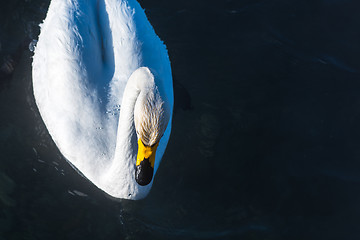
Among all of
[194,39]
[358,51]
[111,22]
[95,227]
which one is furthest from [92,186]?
[358,51]

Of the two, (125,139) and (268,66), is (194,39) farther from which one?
(125,139)

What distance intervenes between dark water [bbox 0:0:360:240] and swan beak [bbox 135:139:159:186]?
1.14 meters

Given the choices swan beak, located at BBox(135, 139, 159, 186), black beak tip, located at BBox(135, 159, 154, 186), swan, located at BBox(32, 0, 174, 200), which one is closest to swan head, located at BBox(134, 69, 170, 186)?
swan beak, located at BBox(135, 139, 159, 186)

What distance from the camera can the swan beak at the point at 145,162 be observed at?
5.32 metres

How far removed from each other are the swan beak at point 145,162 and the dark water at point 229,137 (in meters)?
1.14

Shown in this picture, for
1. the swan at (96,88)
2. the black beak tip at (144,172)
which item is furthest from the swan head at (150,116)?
the swan at (96,88)

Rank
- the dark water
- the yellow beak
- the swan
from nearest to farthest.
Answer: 1. the yellow beak
2. the swan
3. the dark water

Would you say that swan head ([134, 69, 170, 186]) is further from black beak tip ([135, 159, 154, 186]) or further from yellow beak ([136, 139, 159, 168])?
black beak tip ([135, 159, 154, 186])

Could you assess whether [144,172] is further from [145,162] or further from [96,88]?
[96,88]

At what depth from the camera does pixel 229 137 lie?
24.2ft

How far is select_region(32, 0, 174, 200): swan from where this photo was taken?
6141 mm

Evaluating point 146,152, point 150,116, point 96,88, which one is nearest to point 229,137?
point 96,88

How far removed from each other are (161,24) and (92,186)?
3.28 metres

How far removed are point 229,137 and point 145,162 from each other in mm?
2271
